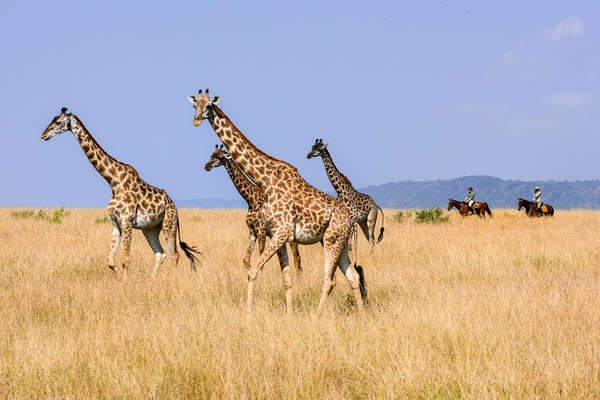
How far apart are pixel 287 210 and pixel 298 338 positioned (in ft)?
6.28

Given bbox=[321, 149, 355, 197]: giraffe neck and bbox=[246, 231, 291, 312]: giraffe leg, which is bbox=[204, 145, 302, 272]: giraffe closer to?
bbox=[246, 231, 291, 312]: giraffe leg

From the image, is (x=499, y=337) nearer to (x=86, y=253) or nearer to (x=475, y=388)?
(x=475, y=388)

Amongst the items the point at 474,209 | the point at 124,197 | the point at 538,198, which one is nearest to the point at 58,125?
the point at 124,197

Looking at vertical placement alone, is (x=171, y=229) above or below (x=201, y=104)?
below

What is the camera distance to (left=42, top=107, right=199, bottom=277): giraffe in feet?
30.7

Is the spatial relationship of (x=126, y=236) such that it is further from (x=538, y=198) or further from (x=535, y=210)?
(x=538, y=198)

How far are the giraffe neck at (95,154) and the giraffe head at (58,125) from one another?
11 centimetres

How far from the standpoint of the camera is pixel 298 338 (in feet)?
17.8

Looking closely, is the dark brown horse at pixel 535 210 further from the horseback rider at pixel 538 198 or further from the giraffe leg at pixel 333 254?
the giraffe leg at pixel 333 254

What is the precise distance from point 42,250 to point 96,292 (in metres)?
5.32

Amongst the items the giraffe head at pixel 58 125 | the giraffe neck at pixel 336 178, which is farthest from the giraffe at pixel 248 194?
the giraffe neck at pixel 336 178

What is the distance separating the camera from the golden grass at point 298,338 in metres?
4.55

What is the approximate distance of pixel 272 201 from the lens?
276 inches

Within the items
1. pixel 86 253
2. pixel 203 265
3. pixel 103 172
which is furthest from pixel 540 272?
pixel 86 253
